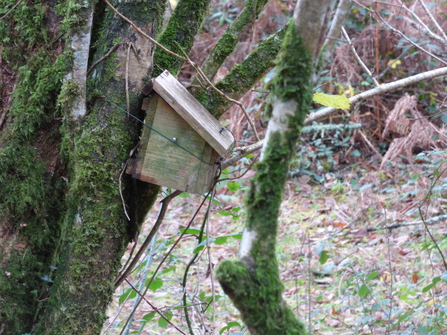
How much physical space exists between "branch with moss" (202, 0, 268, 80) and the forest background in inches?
16.7

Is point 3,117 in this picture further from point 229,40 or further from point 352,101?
point 352,101

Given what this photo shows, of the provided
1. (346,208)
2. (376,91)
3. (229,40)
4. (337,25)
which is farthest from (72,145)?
(346,208)

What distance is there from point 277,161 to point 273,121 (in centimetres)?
11

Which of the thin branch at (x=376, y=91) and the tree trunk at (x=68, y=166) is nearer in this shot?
the tree trunk at (x=68, y=166)

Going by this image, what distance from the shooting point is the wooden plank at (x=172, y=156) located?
1.90 meters

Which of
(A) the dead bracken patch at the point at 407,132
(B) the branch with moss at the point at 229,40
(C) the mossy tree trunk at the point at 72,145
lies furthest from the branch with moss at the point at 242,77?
(A) the dead bracken patch at the point at 407,132

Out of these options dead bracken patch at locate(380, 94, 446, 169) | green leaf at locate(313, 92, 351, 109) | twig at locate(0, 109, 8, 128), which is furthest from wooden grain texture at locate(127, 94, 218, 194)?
dead bracken patch at locate(380, 94, 446, 169)

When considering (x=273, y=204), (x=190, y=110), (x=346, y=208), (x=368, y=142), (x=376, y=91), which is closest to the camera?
(x=273, y=204)

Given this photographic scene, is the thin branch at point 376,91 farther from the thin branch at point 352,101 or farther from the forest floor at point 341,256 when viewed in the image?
the forest floor at point 341,256

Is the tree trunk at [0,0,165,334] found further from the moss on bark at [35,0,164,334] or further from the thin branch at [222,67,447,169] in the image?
the thin branch at [222,67,447,169]

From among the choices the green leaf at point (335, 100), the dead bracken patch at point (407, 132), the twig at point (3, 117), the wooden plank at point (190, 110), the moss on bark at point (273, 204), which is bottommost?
the moss on bark at point (273, 204)

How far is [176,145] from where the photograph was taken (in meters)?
1.92

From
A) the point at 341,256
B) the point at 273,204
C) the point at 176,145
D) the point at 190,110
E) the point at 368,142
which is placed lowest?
the point at 273,204

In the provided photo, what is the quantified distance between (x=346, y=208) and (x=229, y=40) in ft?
13.8
